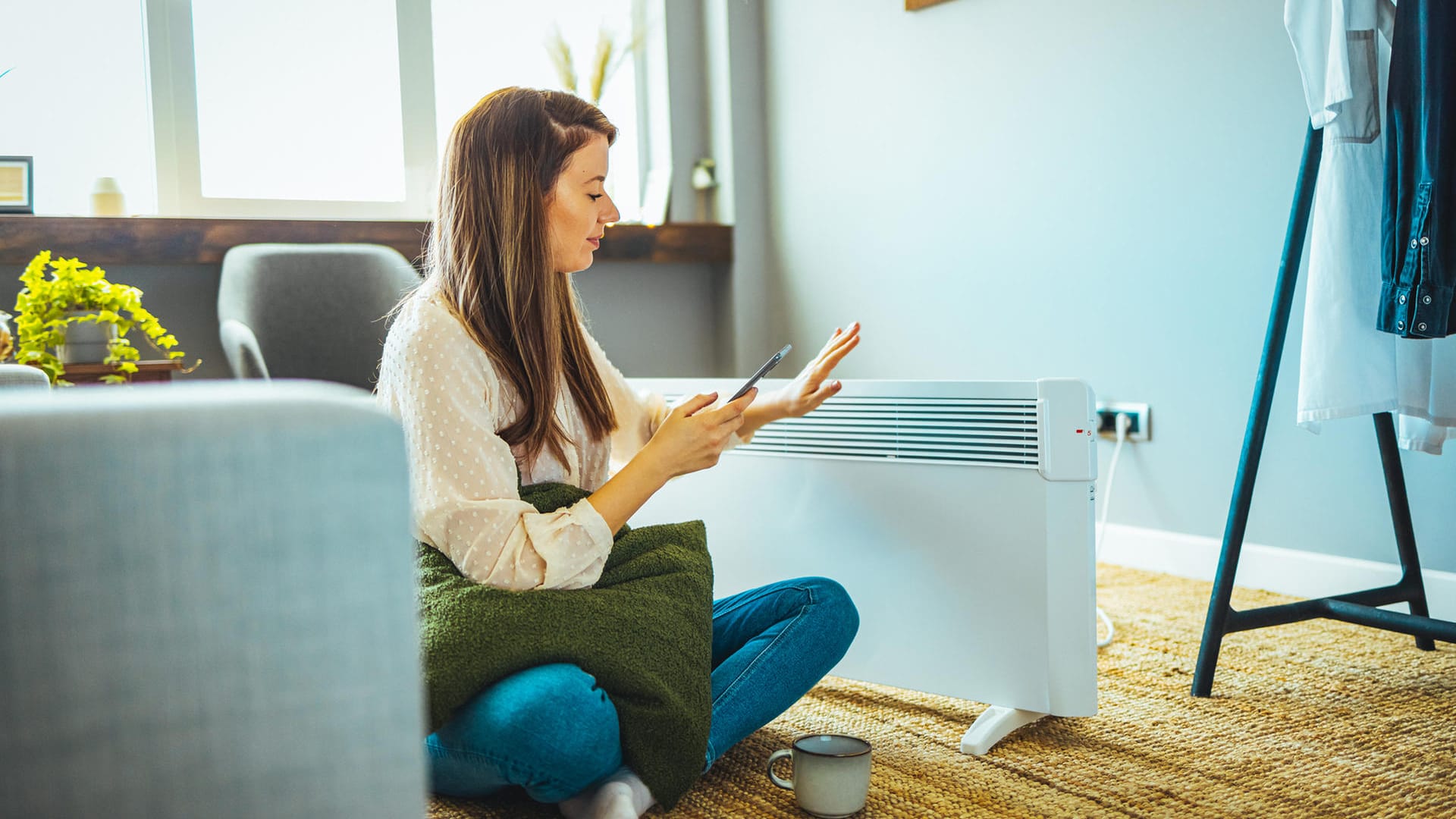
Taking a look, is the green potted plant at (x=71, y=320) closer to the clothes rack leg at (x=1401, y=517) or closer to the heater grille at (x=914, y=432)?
the heater grille at (x=914, y=432)

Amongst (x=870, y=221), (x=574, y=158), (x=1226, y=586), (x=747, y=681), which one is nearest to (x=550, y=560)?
(x=747, y=681)

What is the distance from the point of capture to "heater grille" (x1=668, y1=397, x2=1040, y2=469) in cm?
141

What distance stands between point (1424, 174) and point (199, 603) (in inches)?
58.7

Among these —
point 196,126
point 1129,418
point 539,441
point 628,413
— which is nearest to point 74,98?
point 196,126

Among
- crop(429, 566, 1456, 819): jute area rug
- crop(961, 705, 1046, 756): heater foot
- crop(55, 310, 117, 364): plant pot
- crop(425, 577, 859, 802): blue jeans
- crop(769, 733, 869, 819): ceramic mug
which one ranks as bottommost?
crop(429, 566, 1456, 819): jute area rug

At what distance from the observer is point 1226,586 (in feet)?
5.37

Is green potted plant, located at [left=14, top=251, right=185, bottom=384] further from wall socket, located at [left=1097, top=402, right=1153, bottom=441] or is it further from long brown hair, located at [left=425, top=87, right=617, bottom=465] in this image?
wall socket, located at [left=1097, top=402, right=1153, bottom=441]

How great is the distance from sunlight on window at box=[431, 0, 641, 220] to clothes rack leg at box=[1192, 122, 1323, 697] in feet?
6.99

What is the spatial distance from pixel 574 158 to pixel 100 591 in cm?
90

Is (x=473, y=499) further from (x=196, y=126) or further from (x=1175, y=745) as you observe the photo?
(x=196, y=126)

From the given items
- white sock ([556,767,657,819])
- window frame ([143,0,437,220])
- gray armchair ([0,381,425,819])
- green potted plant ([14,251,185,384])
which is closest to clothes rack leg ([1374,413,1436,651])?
white sock ([556,767,657,819])

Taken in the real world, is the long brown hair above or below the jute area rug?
above

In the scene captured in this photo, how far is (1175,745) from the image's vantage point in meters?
1.43

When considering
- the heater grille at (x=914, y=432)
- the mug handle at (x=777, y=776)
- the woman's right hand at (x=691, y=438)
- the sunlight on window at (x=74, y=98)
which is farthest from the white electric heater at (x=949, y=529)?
the sunlight on window at (x=74, y=98)
